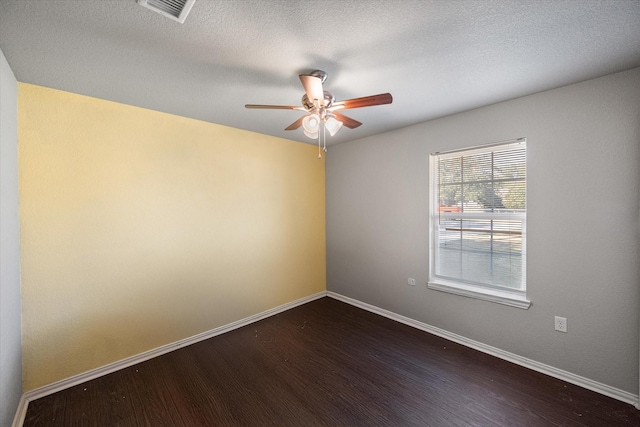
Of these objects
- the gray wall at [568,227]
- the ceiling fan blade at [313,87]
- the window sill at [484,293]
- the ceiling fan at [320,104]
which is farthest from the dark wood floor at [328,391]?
the ceiling fan blade at [313,87]

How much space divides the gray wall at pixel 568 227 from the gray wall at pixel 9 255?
2874mm

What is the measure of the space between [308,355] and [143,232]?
79.9 inches

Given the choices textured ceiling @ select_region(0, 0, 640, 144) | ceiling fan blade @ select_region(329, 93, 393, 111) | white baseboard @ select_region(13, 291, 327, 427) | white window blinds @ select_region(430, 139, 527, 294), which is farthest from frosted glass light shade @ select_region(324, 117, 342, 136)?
white baseboard @ select_region(13, 291, 327, 427)

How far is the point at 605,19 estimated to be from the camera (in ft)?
4.44

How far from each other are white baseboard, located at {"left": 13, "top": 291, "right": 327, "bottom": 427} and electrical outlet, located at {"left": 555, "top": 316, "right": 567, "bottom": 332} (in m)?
2.94

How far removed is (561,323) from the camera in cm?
213

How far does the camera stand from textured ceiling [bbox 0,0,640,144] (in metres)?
1.28

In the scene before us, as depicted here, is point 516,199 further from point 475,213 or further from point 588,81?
point 588,81

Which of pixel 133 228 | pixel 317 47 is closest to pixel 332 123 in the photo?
pixel 317 47

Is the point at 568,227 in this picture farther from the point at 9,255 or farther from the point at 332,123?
the point at 9,255

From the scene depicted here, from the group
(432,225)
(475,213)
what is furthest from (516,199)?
(432,225)

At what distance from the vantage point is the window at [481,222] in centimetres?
240

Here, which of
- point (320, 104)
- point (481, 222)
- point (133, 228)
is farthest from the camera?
point (481, 222)

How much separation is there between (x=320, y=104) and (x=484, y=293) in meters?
2.39
